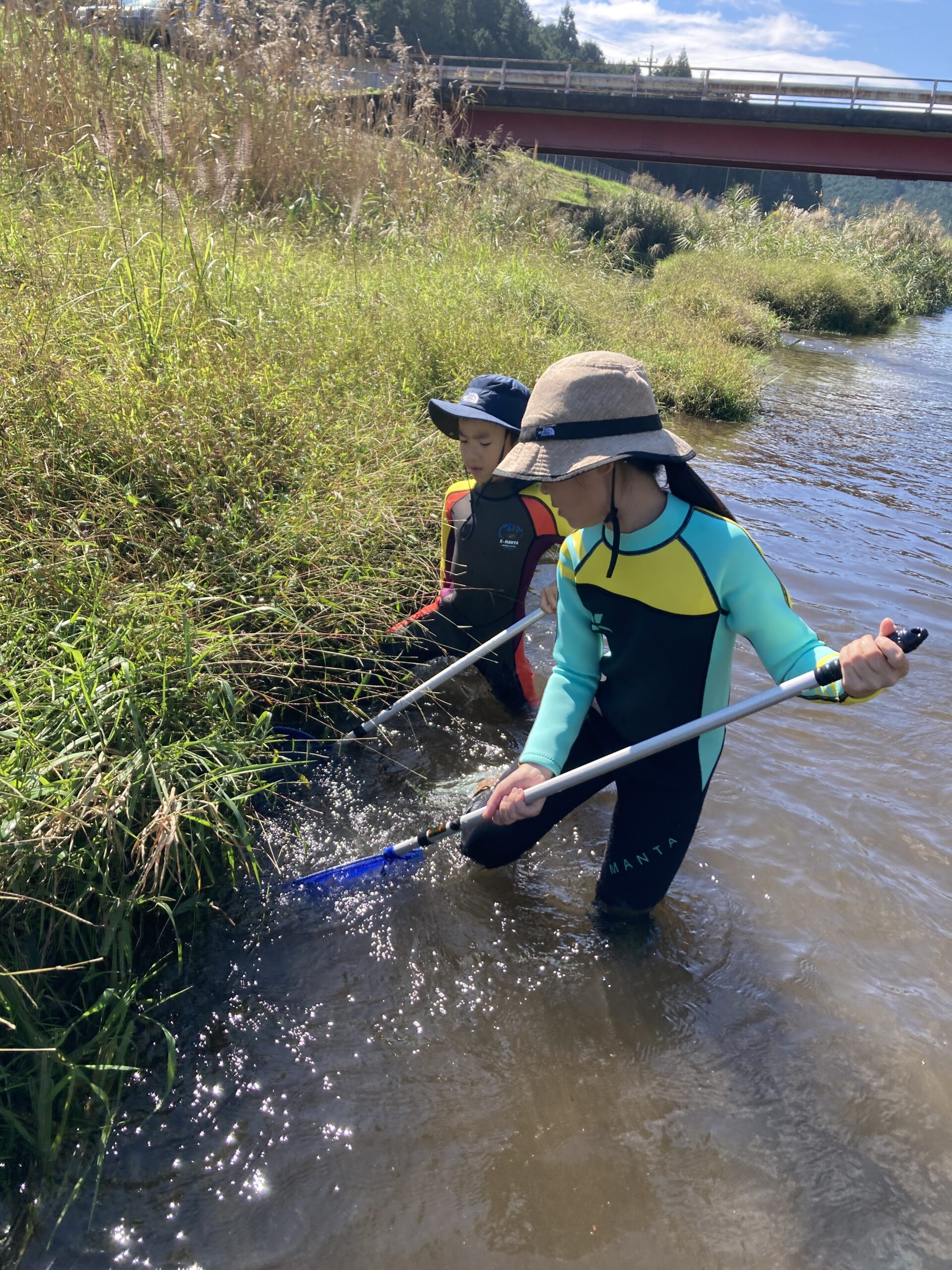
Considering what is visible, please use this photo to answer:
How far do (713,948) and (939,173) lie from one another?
28139 millimetres

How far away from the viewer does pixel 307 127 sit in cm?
780

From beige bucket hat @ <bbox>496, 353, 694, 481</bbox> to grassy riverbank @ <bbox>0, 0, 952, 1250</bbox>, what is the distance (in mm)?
1262

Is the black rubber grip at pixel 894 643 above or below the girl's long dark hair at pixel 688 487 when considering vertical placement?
below

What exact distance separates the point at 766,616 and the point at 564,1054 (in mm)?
1409

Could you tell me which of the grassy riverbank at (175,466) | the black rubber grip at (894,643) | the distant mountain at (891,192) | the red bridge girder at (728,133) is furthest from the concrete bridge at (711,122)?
the distant mountain at (891,192)

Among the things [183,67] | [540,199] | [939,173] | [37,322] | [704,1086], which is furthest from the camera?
[939,173]

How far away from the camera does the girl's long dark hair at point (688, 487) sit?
233 cm

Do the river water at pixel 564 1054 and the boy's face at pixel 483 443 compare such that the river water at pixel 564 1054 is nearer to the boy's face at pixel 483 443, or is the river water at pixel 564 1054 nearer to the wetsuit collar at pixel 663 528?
the boy's face at pixel 483 443

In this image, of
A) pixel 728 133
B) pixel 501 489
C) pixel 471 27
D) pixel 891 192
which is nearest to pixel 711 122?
pixel 728 133

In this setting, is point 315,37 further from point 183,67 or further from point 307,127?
point 183,67

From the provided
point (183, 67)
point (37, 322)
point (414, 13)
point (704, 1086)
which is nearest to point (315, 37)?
point (183, 67)

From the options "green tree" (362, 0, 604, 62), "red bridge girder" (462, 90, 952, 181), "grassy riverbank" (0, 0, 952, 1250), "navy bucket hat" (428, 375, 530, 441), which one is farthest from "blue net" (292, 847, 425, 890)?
"green tree" (362, 0, 604, 62)

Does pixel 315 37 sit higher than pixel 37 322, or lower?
higher

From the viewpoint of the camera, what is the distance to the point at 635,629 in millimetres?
2480
